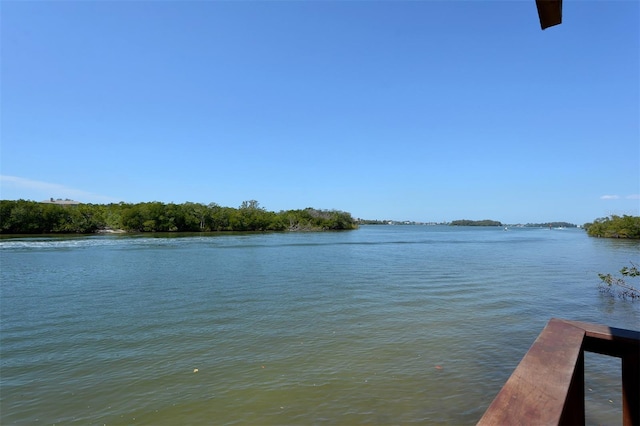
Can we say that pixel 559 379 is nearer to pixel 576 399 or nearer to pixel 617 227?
pixel 576 399

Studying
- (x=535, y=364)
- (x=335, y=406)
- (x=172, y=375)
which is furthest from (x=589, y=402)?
(x=172, y=375)

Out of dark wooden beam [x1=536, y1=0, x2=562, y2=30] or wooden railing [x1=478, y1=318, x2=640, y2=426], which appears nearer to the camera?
wooden railing [x1=478, y1=318, x2=640, y2=426]

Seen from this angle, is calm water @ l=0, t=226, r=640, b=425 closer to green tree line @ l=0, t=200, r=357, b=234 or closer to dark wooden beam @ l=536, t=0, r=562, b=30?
dark wooden beam @ l=536, t=0, r=562, b=30

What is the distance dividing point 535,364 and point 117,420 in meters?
5.68

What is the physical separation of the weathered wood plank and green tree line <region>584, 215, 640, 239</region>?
2974 inches

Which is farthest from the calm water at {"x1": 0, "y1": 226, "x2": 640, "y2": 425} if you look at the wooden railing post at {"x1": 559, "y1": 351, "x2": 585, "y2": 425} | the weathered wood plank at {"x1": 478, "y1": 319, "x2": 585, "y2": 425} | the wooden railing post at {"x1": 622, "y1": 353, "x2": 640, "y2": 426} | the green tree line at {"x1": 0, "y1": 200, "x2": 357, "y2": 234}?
the green tree line at {"x1": 0, "y1": 200, "x2": 357, "y2": 234}

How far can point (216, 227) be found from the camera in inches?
4240

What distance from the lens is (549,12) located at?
2025 millimetres

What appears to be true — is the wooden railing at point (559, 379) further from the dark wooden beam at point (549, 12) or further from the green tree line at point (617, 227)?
the green tree line at point (617, 227)

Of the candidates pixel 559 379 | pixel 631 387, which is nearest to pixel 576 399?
pixel 559 379

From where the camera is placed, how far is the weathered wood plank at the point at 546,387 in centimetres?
134

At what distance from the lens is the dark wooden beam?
193 cm

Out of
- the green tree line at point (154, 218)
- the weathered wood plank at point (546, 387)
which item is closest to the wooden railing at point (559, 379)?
the weathered wood plank at point (546, 387)

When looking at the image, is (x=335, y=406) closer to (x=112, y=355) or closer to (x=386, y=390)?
(x=386, y=390)
